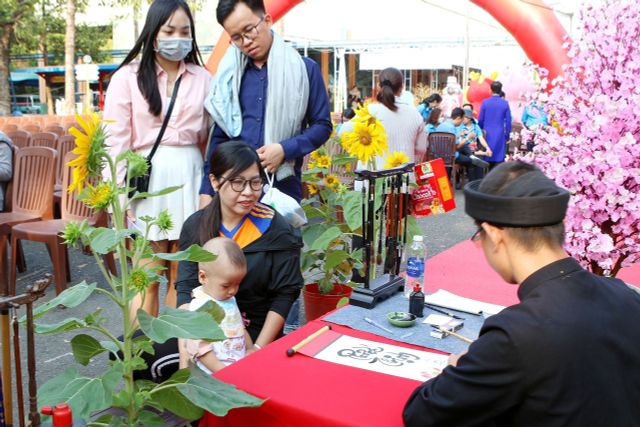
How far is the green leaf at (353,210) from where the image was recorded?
3359 mm

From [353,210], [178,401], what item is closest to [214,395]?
[178,401]

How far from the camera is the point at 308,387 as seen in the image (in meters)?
1.68

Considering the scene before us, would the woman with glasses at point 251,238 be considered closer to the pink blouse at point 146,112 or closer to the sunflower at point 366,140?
the pink blouse at point 146,112

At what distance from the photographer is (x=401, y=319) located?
2.13 meters

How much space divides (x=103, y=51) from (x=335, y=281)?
31.5m

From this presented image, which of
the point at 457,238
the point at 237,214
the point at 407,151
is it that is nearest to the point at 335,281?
the point at 237,214

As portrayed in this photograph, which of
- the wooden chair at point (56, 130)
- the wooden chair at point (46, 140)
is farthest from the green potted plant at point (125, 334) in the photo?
the wooden chair at point (56, 130)

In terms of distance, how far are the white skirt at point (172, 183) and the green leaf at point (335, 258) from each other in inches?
29.0

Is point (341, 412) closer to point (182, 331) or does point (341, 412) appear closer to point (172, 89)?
point (182, 331)

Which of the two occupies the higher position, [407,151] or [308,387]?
[407,151]

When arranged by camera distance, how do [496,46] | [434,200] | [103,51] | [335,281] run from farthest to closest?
1. [103,51]
2. [496,46]
3. [335,281]
4. [434,200]

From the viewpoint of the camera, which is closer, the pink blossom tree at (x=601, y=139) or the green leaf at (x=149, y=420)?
the green leaf at (x=149, y=420)

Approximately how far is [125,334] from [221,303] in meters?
0.52

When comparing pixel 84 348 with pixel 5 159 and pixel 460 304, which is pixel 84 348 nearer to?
pixel 460 304
